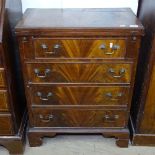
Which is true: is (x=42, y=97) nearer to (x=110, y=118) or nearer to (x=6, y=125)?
(x=6, y=125)

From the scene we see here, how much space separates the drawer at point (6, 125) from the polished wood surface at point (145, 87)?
832mm

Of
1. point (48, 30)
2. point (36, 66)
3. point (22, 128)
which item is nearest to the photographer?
point (48, 30)

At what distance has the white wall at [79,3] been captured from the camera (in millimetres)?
1664

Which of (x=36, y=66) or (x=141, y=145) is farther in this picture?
(x=141, y=145)

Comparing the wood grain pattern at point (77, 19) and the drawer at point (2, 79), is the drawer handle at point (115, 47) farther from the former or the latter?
the drawer at point (2, 79)

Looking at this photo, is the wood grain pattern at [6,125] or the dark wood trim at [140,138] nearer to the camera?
the wood grain pattern at [6,125]

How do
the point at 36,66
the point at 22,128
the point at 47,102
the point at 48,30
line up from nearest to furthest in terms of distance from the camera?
the point at 48,30
the point at 36,66
the point at 47,102
the point at 22,128

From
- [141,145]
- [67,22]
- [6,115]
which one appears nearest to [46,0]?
[67,22]

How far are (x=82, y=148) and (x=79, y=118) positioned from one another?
26cm

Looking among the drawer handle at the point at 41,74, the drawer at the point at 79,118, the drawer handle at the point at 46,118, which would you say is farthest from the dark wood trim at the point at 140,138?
the drawer handle at the point at 41,74

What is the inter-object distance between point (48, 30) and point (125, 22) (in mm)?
432

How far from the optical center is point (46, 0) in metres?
1.66

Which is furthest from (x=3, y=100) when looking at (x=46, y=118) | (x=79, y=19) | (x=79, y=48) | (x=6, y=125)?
(x=79, y=19)

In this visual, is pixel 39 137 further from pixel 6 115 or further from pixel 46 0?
pixel 46 0
